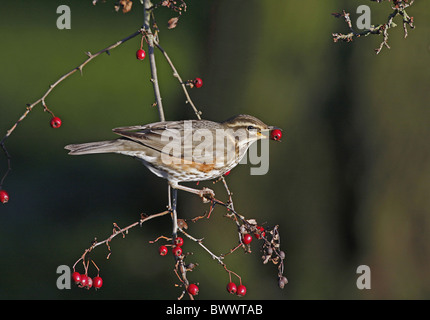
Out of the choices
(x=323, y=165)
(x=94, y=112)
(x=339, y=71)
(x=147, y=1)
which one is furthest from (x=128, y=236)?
(x=147, y=1)

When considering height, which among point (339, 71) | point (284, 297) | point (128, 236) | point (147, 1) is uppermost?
point (339, 71)

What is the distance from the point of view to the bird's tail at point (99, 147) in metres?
3.07

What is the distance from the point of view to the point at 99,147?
321cm

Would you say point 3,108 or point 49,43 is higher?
point 49,43

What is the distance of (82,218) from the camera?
7379 millimetres

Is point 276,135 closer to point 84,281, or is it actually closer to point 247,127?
point 247,127

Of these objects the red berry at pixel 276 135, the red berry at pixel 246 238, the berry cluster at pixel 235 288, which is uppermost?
the red berry at pixel 276 135

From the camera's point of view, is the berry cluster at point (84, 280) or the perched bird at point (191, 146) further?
the perched bird at point (191, 146)

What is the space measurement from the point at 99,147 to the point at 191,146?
58 centimetres

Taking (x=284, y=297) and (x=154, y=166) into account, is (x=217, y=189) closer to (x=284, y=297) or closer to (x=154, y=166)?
(x=284, y=297)

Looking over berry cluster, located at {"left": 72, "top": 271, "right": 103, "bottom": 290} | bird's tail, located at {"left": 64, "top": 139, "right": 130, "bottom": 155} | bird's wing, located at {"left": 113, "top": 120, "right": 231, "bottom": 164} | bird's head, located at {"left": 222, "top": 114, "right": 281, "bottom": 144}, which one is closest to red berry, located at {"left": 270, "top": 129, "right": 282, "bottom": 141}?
bird's head, located at {"left": 222, "top": 114, "right": 281, "bottom": 144}

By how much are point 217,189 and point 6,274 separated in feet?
10.8

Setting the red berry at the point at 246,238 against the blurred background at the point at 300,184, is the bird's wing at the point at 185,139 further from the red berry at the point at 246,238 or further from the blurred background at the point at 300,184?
the blurred background at the point at 300,184

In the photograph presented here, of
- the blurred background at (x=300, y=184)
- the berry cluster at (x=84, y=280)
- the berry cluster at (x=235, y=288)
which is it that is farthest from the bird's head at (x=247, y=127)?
the blurred background at (x=300, y=184)
